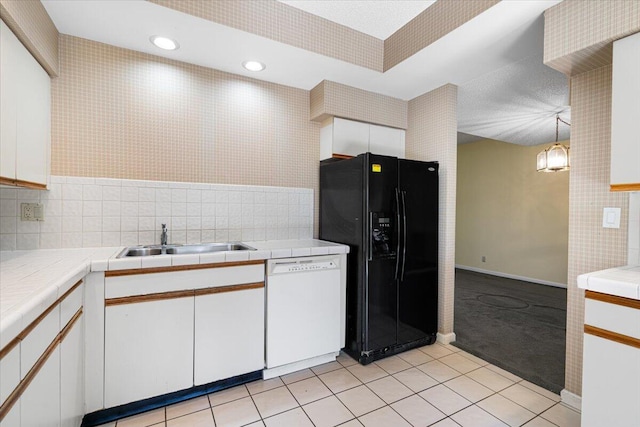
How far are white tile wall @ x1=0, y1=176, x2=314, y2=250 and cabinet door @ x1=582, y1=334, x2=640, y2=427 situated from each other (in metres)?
2.17

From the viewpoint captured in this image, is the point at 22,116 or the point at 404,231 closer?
the point at 22,116

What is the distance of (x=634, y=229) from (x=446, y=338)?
167cm

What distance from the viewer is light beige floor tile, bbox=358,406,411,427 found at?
5.72ft

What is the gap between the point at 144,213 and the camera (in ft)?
7.59

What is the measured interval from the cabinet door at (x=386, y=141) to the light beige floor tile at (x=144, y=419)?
269 cm

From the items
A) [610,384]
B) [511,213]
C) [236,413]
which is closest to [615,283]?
[610,384]

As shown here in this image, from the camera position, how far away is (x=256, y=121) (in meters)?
2.79

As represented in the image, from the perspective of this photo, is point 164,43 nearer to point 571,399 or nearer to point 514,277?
point 571,399

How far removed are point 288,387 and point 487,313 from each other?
270 centimetres

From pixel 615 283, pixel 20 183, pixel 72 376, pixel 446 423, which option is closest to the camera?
pixel 615 283

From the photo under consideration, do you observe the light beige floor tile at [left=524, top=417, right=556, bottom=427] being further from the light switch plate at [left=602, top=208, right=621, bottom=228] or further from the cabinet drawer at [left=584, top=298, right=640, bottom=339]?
the light switch plate at [left=602, top=208, right=621, bottom=228]

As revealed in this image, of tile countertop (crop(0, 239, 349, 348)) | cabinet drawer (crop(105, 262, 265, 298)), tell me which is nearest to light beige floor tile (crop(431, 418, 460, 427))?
tile countertop (crop(0, 239, 349, 348))

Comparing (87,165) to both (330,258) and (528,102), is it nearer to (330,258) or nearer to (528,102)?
(330,258)

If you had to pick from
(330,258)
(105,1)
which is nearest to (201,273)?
(330,258)
